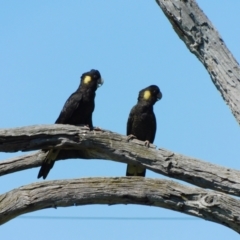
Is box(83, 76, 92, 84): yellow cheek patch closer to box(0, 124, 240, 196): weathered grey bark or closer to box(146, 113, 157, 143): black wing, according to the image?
box(146, 113, 157, 143): black wing

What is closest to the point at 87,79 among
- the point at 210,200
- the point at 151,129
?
the point at 151,129

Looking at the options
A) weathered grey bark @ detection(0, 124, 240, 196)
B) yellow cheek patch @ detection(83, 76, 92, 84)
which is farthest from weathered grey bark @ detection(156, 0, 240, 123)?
yellow cheek patch @ detection(83, 76, 92, 84)

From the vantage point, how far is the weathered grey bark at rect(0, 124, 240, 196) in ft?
15.3

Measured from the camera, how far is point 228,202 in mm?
4156

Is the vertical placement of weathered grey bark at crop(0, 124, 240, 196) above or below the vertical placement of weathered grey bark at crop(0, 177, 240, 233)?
above

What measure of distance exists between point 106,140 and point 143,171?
2348 millimetres

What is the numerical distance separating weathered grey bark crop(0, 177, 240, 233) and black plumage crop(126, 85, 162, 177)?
2.90 m

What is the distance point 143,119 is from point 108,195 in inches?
123

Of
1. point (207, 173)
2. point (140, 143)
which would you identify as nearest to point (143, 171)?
point (140, 143)

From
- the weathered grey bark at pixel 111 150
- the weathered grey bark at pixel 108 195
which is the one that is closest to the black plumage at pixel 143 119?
the weathered grey bark at pixel 111 150

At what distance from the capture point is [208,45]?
4398mm

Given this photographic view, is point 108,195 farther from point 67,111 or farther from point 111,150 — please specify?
point 67,111

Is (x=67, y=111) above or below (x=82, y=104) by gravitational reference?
below

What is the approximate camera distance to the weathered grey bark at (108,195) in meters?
4.25
